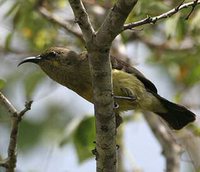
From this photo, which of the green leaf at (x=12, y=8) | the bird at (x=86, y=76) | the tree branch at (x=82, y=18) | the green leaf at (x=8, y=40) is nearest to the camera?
the tree branch at (x=82, y=18)

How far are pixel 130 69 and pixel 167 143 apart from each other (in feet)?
2.89

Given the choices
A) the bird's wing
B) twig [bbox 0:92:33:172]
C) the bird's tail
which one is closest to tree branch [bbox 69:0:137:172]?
twig [bbox 0:92:33:172]

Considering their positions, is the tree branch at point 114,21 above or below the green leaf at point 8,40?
below

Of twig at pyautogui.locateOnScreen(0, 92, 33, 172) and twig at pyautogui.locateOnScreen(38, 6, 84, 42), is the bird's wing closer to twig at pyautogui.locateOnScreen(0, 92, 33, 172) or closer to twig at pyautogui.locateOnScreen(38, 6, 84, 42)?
twig at pyautogui.locateOnScreen(38, 6, 84, 42)

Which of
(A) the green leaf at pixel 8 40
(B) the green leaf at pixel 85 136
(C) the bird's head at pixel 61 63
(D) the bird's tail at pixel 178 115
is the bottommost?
(B) the green leaf at pixel 85 136

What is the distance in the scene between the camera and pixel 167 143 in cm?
607

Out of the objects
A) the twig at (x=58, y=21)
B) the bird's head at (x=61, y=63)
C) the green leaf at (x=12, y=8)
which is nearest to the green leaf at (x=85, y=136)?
the bird's head at (x=61, y=63)

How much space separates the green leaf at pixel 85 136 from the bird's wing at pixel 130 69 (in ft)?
1.87

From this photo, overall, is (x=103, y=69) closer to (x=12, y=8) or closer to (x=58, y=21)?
(x=12, y=8)

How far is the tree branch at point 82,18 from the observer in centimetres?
351

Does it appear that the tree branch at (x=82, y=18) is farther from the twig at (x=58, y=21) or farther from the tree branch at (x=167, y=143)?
the twig at (x=58, y=21)

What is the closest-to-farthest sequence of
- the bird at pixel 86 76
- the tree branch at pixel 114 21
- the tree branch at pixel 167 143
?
the tree branch at pixel 114 21
the bird at pixel 86 76
the tree branch at pixel 167 143

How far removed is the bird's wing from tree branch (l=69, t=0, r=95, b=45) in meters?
1.79

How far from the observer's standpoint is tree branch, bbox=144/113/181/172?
572 centimetres
